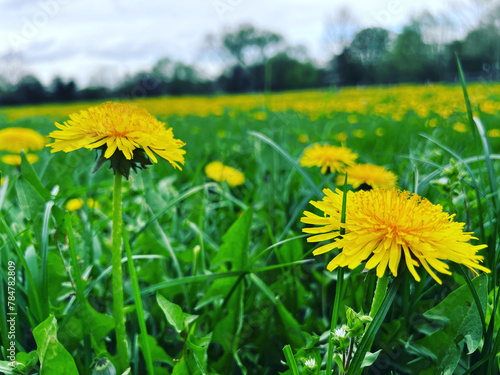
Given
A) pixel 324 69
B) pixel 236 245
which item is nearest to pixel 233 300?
pixel 236 245

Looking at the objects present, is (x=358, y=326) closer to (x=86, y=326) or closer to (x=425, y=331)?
(x=425, y=331)

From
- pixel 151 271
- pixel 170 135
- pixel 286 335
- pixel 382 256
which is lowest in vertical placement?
pixel 286 335

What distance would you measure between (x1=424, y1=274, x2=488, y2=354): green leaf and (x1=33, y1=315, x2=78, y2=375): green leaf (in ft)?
2.09

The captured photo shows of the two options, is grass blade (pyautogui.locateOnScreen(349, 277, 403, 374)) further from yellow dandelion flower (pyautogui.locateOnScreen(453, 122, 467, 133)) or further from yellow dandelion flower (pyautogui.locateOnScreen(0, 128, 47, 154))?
yellow dandelion flower (pyautogui.locateOnScreen(453, 122, 467, 133))

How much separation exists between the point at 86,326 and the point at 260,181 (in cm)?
128

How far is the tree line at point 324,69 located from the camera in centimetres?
347

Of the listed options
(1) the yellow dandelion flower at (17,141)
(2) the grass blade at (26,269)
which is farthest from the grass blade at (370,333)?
(1) the yellow dandelion flower at (17,141)

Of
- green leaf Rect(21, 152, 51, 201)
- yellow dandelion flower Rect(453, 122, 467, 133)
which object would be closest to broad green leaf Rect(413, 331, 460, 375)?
green leaf Rect(21, 152, 51, 201)

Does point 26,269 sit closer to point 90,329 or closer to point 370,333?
point 90,329

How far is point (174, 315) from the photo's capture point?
2.42 ft

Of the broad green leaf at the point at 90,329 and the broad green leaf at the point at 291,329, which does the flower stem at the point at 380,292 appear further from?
the broad green leaf at the point at 90,329

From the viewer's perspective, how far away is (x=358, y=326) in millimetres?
552

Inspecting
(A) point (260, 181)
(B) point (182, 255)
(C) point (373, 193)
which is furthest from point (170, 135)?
(A) point (260, 181)

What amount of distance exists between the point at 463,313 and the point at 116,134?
71 centimetres
